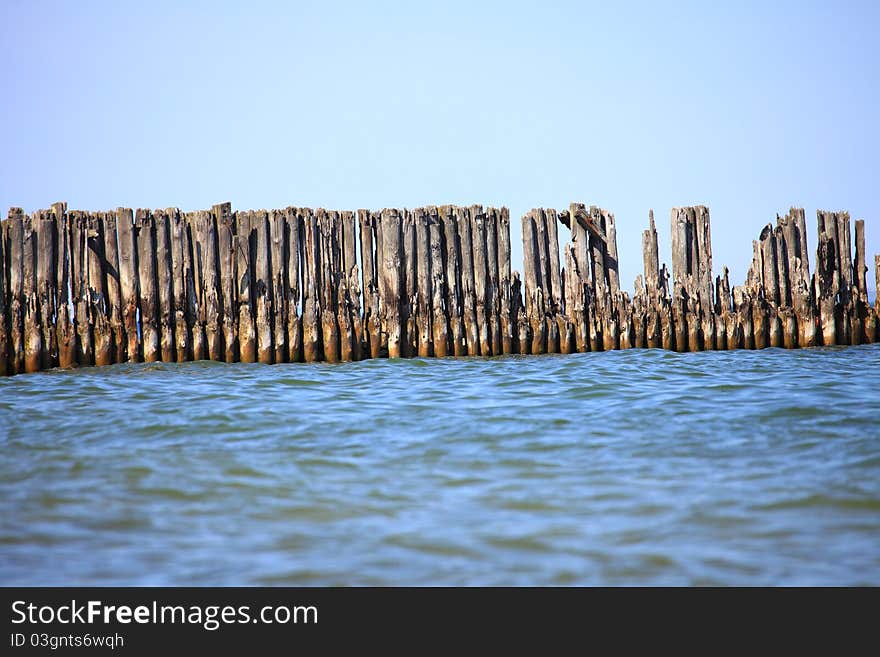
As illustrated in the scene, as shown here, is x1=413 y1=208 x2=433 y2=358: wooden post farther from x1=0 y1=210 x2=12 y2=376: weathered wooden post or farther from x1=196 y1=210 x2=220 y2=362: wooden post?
x1=0 y1=210 x2=12 y2=376: weathered wooden post

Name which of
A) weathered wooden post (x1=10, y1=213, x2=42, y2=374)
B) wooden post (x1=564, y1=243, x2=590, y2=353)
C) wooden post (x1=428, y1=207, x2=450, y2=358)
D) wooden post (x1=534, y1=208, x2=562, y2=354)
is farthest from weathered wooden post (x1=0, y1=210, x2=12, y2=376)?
wooden post (x1=564, y1=243, x2=590, y2=353)

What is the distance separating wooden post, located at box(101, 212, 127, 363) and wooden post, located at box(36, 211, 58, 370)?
66 centimetres

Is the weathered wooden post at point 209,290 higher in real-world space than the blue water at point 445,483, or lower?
higher

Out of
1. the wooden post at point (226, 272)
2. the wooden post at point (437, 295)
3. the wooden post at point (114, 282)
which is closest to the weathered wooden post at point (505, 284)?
the wooden post at point (437, 295)

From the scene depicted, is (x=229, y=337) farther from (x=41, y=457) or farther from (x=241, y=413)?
(x=41, y=457)

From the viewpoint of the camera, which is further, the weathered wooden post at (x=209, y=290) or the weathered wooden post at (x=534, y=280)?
the weathered wooden post at (x=534, y=280)

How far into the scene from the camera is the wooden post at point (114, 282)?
11266mm

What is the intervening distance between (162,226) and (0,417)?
4168 mm

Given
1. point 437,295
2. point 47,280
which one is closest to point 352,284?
point 437,295

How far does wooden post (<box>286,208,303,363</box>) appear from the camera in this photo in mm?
11539

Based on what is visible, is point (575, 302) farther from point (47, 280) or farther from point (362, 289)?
point (47, 280)

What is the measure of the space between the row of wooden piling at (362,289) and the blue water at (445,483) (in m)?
2.07

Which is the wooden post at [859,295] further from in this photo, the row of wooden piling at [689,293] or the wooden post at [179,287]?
the wooden post at [179,287]

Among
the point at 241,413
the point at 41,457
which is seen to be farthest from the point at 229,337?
the point at 41,457
